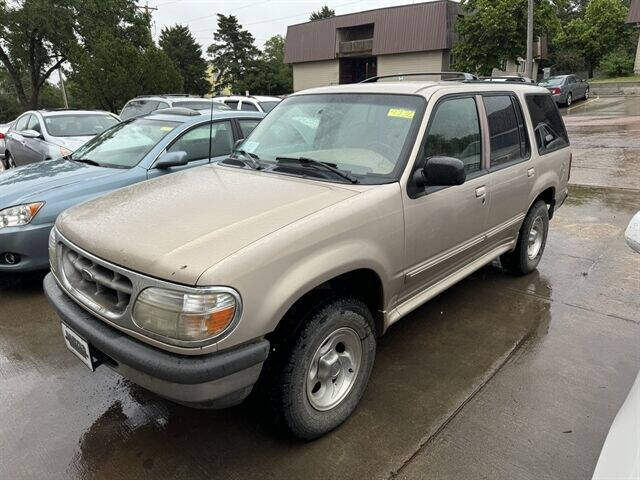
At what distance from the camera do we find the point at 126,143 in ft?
17.8

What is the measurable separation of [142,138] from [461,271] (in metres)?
3.74

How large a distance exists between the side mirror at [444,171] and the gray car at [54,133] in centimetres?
695

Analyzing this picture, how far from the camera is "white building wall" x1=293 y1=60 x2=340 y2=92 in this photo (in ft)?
146

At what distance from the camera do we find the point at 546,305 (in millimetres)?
4098

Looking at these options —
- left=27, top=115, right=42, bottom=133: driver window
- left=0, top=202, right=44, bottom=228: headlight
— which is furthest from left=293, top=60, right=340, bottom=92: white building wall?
left=0, top=202, right=44, bottom=228: headlight

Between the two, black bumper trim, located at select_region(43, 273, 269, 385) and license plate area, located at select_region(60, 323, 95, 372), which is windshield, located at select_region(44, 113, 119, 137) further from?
black bumper trim, located at select_region(43, 273, 269, 385)

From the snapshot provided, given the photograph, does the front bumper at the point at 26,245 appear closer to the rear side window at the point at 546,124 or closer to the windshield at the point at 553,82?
the rear side window at the point at 546,124

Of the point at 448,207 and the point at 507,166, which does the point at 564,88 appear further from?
the point at 448,207

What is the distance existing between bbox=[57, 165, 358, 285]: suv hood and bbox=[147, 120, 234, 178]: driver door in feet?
6.65

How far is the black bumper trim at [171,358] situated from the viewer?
6.62 feet

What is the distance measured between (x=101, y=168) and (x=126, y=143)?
0.57 meters

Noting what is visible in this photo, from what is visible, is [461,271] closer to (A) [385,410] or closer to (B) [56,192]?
(A) [385,410]

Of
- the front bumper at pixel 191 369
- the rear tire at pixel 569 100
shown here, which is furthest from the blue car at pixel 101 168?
the rear tire at pixel 569 100

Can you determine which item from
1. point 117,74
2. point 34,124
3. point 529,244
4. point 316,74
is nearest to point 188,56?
point 316,74
